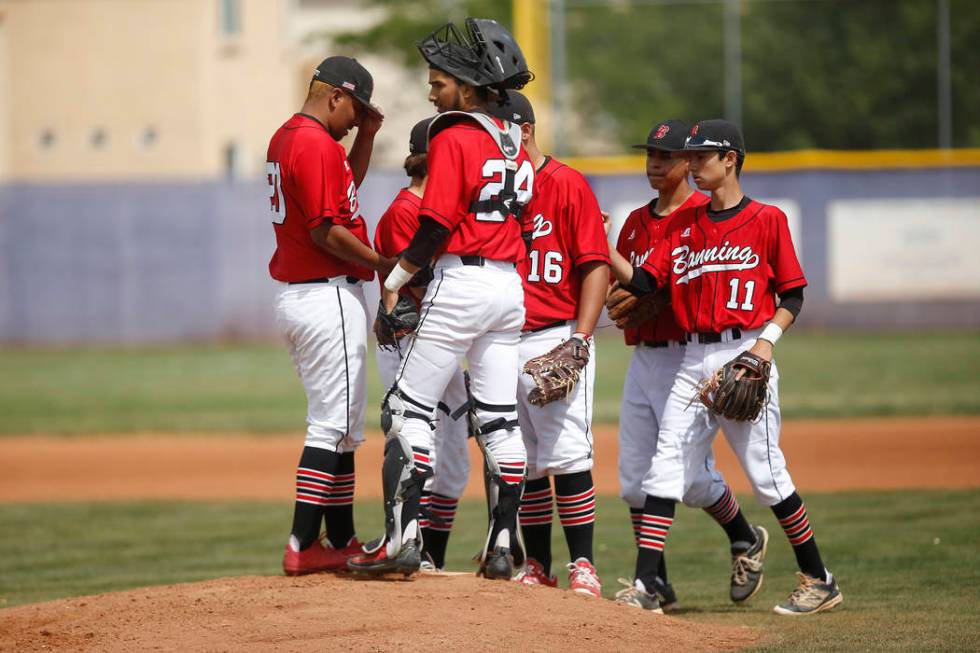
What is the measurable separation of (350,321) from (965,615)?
2631 millimetres

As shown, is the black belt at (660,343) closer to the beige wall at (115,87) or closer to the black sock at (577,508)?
the black sock at (577,508)

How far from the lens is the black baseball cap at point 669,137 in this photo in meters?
5.20

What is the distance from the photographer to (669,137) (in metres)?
5.24

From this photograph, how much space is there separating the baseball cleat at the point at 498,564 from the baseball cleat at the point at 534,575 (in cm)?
24

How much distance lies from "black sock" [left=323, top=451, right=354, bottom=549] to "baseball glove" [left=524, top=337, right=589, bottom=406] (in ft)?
2.70

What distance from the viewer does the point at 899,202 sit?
18.7 m

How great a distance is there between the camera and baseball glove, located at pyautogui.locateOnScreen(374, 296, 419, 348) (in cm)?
458

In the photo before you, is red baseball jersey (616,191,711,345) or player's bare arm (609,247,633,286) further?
red baseball jersey (616,191,711,345)

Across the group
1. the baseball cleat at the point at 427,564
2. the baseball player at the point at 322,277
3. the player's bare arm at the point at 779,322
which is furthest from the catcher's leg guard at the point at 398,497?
the player's bare arm at the point at 779,322

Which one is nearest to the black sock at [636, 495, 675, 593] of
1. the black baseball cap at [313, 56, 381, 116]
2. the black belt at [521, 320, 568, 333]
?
the black belt at [521, 320, 568, 333]

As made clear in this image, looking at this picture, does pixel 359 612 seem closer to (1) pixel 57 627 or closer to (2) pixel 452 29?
(1) pixel 57 627

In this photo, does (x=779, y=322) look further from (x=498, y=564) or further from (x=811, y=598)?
(x=498, y=564)

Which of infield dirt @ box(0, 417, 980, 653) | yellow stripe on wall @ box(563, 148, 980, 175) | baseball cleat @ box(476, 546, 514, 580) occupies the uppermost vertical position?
yellow stripe on wall @ box(563, 148, 980, 175)

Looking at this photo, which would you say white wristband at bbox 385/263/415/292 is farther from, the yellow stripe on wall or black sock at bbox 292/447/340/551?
the yellow stripe on wall
